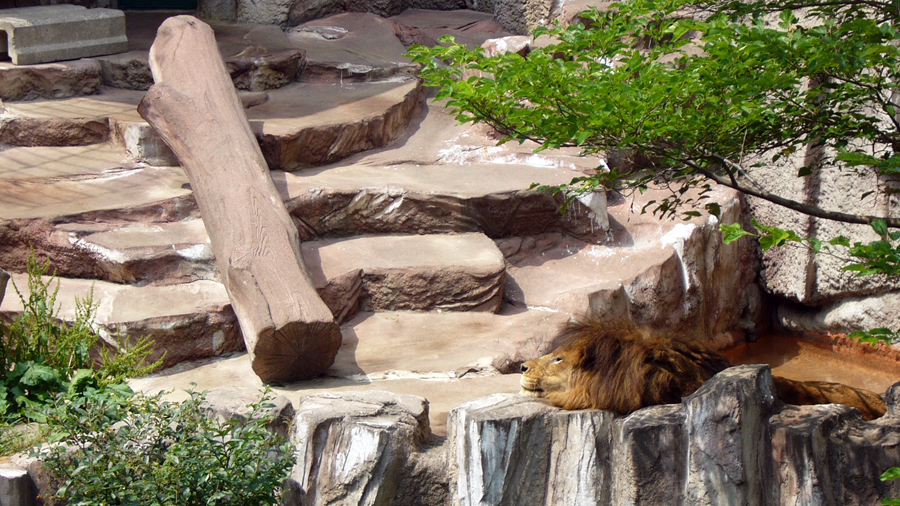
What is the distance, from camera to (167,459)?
10.8 feet

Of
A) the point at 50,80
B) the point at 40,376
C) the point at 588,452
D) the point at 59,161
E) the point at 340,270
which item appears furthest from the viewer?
the point at 50,80

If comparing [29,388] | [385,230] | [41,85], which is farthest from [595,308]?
[41,85]

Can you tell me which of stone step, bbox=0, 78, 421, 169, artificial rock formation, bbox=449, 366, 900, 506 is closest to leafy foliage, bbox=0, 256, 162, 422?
artificial rock formation, bbox=449, 366, 900, 506

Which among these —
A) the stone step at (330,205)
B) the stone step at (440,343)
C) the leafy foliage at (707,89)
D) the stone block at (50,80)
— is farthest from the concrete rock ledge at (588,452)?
the stone block at (50,80)

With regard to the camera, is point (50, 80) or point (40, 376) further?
point (50, 80)

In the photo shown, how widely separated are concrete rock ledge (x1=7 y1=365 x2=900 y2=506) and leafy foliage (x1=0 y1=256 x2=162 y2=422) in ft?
2.68

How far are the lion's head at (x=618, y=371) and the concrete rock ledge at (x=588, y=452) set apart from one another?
69 mm

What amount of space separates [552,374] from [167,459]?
1.49m

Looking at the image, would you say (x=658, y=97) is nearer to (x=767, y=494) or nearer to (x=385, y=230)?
(x=767, y=494)

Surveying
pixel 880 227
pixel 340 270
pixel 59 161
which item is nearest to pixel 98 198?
pixel 59 161

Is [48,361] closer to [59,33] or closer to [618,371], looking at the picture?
[618,371]

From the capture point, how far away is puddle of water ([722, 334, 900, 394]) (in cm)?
682

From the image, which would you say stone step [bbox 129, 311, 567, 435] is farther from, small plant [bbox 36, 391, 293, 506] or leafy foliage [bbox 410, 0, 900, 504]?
leafy foliage [bbox 410, 0, 900, 504]

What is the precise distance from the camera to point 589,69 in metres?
3.61
